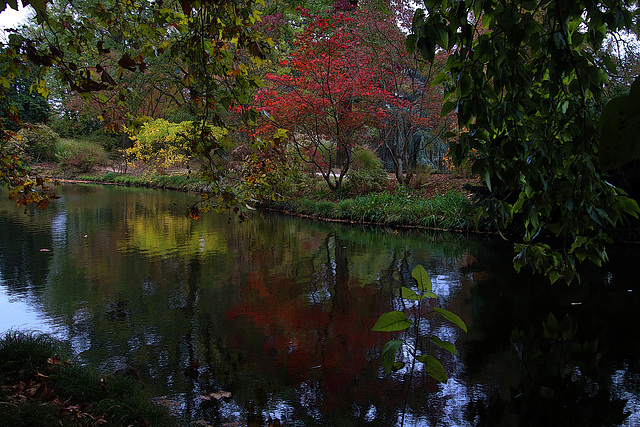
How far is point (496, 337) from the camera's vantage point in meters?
4.95

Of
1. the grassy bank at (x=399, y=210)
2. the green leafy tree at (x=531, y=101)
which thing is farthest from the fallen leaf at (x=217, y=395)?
the grassy bank at (x=399, y=210)

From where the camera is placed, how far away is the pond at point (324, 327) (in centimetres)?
359

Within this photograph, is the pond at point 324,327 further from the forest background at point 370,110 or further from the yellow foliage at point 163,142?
the yellow foliage at point 163,142

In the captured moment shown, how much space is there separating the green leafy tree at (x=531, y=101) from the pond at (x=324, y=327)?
6.16ft

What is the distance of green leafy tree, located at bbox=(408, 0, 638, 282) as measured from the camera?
174 centimetres

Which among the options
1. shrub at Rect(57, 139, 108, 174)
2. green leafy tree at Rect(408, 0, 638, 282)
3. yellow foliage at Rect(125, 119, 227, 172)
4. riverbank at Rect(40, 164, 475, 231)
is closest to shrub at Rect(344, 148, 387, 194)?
riverbank at Rect(40, 164, 475, 231)

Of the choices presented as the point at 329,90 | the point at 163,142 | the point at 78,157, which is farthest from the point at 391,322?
the point at 78,157

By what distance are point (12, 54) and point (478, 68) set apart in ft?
10.7

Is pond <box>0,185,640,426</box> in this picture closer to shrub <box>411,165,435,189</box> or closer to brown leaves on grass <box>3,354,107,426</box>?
brown leaves on grass <box>3,354,107,426</box>

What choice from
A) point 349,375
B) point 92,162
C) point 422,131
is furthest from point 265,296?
point 92,162

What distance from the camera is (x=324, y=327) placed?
523 cm

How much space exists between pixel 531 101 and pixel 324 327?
3.87 m

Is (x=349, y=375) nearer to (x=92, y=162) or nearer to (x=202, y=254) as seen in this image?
(x=202, y=254)

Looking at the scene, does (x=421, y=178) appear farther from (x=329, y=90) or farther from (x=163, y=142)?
(x=163, y=142)
